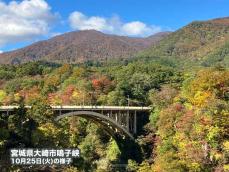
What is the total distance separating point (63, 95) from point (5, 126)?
37.4 m

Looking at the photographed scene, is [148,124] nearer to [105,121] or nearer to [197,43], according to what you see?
[105,121]

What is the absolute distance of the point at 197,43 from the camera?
17612cm

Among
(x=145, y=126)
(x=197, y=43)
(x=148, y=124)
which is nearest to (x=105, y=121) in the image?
(x=145, y=126)

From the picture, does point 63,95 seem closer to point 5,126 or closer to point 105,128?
point 105,128

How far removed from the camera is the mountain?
15412cm

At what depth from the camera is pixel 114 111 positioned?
56.0 m

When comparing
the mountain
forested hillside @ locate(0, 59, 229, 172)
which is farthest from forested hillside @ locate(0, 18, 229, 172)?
the mountain

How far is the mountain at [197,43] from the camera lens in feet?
506

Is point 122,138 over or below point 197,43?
below

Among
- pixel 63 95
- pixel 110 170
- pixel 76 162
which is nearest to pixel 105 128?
pixel 110 170
